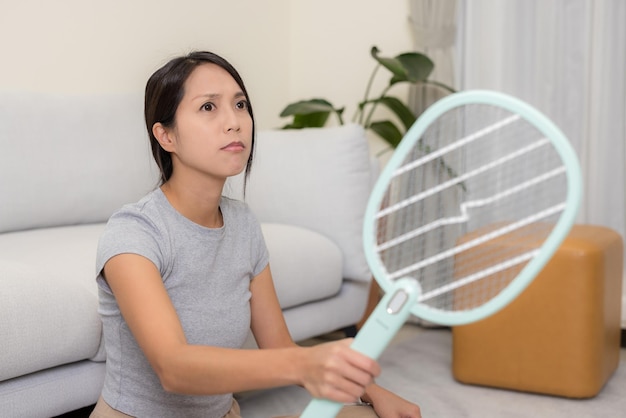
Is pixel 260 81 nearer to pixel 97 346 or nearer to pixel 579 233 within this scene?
pixel 579 233

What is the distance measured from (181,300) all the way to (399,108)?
7.09 feet

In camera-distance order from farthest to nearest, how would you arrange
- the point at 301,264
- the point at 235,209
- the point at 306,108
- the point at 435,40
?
the point at 435,40 < the point at 306,108 < the point at 301,264 < the point at 235,209

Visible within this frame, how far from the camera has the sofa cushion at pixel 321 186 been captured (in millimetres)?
2613

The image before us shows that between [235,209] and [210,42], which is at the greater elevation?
[210,42]

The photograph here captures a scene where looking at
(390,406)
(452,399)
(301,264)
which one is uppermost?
(390,406)

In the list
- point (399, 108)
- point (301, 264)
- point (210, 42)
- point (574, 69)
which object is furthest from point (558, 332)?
point (210, 42)

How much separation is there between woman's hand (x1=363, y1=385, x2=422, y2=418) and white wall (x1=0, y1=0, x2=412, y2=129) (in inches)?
70.9

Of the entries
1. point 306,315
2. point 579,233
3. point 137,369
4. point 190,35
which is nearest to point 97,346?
point 137,369

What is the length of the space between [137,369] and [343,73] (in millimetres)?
2626

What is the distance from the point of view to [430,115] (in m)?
0.83

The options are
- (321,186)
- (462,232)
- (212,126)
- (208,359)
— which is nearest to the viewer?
(208,359)

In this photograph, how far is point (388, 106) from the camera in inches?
132

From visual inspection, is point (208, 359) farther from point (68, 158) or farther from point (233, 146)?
point (68, 158)

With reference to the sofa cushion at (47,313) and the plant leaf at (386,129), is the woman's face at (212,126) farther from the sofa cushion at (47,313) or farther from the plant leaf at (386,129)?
the plant leaf at (386,129)
